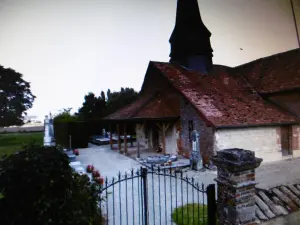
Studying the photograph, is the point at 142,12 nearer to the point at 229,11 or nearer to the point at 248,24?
the point at 229,11

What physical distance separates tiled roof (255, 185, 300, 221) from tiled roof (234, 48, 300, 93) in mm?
11096

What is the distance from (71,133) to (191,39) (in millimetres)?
13543

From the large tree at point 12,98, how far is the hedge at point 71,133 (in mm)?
12303

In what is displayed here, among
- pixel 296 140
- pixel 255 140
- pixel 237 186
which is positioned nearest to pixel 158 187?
pixel 237 186

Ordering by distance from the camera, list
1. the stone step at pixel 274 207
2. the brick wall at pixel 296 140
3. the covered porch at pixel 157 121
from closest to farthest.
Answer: the stone step at pixel 274 207
the brick wall at pixel 296 140
the covered porch at pixel 157 121

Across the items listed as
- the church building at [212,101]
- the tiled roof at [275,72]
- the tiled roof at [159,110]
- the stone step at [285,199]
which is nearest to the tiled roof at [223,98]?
the church building at [212,101]

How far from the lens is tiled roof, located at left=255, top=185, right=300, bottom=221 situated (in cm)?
385

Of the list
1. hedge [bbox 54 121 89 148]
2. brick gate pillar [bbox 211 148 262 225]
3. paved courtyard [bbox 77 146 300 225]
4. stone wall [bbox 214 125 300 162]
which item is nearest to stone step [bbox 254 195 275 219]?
brick gate pillar [bbox 211 148 262 225]

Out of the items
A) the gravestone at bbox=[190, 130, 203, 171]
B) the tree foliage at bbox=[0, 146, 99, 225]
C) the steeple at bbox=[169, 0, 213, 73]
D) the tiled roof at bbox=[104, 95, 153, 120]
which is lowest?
the gravestone at bbox=[190, 130, 203, 171]

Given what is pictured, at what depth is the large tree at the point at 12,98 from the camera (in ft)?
87.5

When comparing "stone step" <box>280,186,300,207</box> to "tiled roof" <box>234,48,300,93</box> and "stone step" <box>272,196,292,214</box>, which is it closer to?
"stone step" <box>272,196,292,214</box>

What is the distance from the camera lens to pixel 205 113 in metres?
11.4

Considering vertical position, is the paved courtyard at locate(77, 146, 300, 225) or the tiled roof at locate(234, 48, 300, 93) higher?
the tiled roof at locate(234, 48, 300, 93)

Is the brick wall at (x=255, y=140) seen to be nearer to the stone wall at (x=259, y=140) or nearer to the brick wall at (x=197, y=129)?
the stone wall at (x=259, y=140)
